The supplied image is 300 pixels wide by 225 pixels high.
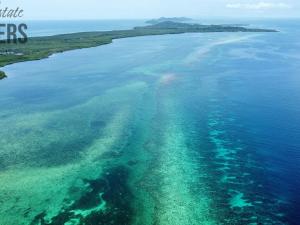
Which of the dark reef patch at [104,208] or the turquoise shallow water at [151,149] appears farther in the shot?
the turquoise shallow water at [151,149]

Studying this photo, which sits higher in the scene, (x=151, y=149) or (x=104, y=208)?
(x=151, y=149)

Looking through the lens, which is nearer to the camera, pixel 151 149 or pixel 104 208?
pixel 104 208

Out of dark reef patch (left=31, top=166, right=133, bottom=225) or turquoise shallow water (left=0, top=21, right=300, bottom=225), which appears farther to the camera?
turquoise shallow water (left=0, top=21, right=300, bottom=225)

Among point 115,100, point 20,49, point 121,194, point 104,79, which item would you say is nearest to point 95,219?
point 121,194

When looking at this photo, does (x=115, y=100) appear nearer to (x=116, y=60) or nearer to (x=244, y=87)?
(x=244, y=87)
